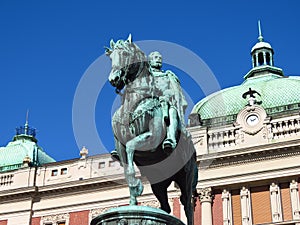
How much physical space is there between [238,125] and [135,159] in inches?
976

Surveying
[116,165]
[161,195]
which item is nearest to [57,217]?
[116,165]

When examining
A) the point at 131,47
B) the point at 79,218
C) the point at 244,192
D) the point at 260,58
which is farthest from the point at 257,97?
the point at 131,47

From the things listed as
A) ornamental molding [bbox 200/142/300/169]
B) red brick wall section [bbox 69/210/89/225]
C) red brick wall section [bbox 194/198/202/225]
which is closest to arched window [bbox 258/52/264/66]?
ornamental molding [bbox 200/142/300/169]

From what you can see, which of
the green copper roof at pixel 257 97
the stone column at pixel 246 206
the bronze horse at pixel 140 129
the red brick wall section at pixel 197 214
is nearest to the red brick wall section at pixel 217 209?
the red brick wall section at pixel 197 214

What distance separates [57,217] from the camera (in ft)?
114

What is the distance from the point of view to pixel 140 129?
797 centimetres

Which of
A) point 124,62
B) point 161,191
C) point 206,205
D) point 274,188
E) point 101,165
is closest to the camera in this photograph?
point 124,62

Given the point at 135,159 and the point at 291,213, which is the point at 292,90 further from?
the point at 135,159

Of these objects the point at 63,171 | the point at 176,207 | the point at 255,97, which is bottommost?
the point at 176,207

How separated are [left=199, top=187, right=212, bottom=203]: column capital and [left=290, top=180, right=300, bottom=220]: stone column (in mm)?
4024

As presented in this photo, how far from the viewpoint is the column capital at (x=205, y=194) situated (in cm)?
3147

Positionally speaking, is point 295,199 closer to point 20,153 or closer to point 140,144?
point 20,153

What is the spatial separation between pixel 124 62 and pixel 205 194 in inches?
948

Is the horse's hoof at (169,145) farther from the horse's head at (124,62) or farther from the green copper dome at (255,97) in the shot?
the green copper dome at (255,97)
